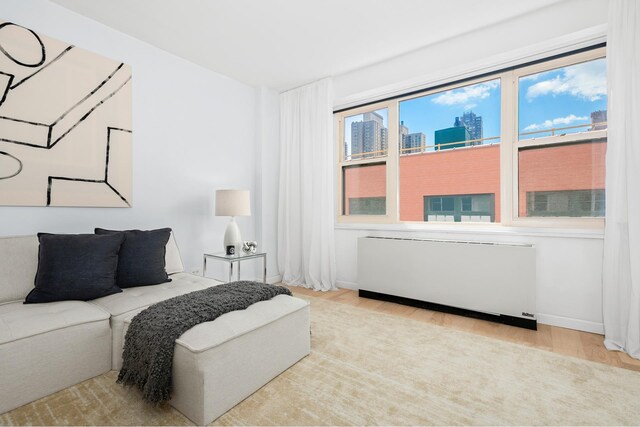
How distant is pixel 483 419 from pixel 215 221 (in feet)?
10.5

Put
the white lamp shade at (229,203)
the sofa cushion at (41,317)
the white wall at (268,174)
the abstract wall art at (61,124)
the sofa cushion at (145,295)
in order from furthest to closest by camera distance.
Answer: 1. the white wall at (268,174)
2. the white lamp shade at (229,203)
3. the abstract wall art at (61,124)
4. the sofa cushion at (145,295)
5. the sofa cushion at (41,317)

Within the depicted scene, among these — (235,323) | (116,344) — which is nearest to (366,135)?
(235,323)

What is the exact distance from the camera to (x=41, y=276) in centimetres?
202

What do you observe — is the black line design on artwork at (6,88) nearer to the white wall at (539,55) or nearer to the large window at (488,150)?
the large window at (488,150)

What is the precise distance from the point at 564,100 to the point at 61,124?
437 cm

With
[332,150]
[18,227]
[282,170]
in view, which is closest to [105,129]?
[18,227]

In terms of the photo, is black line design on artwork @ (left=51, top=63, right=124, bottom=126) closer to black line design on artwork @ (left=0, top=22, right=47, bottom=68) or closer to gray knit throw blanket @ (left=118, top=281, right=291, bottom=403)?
black line design on artwork @ (left=0, top=22, right=47, bottom=68)

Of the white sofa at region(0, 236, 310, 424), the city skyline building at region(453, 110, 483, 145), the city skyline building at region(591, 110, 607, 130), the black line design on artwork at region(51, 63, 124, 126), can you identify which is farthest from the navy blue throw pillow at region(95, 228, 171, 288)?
the city skyline building at region(591, 110, 607, 130)

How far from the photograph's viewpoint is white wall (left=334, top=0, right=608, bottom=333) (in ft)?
8.34

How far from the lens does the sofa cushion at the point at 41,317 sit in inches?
62.3

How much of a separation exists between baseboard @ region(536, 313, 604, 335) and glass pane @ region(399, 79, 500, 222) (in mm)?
1011

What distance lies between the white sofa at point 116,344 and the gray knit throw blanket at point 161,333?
5 cm

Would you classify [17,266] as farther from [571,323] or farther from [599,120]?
[599,120]

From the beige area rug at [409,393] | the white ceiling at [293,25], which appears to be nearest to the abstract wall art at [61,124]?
the white ceiling at [293,25]
